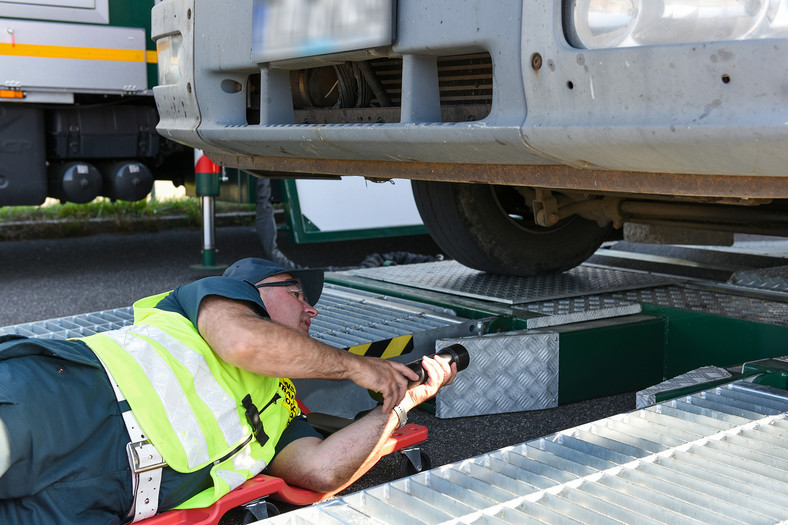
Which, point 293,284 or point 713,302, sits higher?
point 293,284

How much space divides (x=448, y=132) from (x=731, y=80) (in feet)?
2.31

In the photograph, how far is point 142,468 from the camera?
1751 mm

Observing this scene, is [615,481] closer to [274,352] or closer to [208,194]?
[274,352]

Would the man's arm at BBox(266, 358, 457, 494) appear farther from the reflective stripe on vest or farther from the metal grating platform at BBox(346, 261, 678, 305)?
the metal grating platform at BBox(346, 261, 678, 305)

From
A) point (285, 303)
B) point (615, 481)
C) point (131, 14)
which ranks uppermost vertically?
point (131, 14)

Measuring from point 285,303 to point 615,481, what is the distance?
91 cm

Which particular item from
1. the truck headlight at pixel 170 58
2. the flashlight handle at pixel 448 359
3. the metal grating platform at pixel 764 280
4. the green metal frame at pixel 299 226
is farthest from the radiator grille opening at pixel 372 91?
the green metal frame at pixel 299 226

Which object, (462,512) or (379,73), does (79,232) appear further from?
(462,512)

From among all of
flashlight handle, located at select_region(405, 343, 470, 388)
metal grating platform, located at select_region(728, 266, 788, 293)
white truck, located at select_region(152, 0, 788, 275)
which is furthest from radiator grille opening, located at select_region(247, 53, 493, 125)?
metal grating platform, located at select_region(728, 266, 788, 293)

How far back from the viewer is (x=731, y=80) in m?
1.52

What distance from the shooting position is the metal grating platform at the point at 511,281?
3396mm

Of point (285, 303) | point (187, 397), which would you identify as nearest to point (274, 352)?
point (187, 397)

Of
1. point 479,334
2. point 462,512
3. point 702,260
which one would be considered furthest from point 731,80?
point 702,260

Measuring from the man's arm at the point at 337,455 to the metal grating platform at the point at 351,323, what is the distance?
65 centimetres
